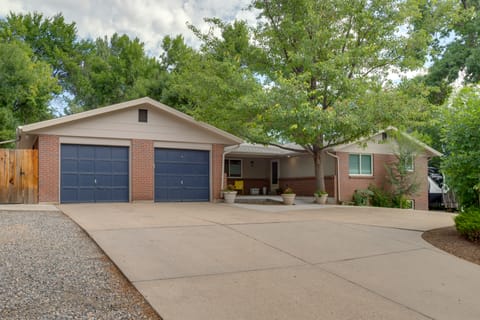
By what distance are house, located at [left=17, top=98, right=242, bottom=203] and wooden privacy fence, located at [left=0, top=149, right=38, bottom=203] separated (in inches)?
12.3

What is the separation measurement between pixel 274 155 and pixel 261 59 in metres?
6.18

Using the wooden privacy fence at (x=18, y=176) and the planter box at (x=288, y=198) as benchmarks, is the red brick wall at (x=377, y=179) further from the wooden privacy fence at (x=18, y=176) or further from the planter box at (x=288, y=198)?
the wooden privacy fence at (x=18, y=176)

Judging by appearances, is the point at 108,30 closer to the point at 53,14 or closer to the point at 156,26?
the point at 53,14

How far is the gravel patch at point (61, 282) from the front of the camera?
3.65m

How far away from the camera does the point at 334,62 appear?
14.0 meters

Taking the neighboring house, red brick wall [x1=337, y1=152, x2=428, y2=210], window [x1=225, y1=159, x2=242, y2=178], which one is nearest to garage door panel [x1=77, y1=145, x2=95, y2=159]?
the neighboring house

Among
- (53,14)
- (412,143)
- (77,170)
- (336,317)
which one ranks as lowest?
(336,317)

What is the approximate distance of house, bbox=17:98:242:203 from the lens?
13117 millimetres

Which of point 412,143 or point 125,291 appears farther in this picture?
point 412,143

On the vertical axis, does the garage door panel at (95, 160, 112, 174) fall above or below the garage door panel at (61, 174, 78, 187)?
above

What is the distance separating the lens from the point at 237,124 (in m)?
15.8

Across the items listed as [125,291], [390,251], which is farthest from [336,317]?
[390,251]

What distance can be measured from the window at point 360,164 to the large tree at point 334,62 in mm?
2810

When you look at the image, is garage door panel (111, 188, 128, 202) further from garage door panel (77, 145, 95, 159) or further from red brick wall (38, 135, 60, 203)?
red brick wall (38, 135, 60, 203)
